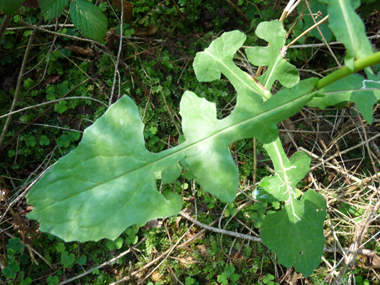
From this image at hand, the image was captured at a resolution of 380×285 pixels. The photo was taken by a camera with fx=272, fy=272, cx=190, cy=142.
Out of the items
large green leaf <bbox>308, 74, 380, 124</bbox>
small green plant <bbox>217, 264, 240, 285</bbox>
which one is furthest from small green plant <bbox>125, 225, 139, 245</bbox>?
large green leaf <bbox>308, 74, 380, 124</bbox>

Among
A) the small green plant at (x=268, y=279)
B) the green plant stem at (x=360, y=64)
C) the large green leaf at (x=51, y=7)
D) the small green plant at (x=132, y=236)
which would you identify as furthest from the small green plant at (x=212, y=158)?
the large green leaf at (x=51, y=7)

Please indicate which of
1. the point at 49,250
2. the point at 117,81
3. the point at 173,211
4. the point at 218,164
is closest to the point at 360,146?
the point at 218,164

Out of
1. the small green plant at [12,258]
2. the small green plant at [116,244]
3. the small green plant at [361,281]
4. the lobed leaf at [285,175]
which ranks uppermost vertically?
the small green plant at [12,258]

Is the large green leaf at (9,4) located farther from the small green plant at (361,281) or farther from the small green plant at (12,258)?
the small green plant at (361,281)

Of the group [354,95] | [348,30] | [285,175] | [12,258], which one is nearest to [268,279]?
[285,175]

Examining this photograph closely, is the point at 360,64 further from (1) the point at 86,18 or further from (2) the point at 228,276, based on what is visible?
(1) the point at 86,18

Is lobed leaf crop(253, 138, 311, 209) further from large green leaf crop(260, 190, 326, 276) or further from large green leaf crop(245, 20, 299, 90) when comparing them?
large green leaf crop(245, 20, 299, 90)

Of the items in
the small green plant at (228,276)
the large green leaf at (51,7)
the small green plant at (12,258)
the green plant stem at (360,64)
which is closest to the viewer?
the green plant stem at (360,64)
